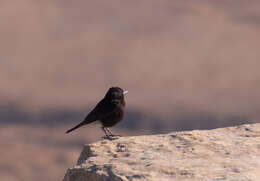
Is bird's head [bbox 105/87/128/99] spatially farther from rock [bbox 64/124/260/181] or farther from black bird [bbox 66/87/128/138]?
rock [bbox 64/124/260/181]

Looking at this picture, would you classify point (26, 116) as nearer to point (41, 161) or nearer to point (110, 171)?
point (41, 161)

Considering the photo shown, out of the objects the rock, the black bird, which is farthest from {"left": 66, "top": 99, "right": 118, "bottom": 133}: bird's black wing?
the rock

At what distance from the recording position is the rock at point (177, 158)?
6426mm

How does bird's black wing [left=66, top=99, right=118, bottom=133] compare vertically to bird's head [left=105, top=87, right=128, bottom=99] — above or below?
below

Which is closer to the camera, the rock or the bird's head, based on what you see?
the rock

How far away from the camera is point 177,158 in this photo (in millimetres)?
7000

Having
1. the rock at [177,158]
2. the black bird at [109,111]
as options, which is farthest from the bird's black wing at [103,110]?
the rock at [177,158]

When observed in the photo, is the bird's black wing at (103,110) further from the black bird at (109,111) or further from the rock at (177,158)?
the rock at (177,158)

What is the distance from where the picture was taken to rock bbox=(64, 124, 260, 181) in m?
6.43

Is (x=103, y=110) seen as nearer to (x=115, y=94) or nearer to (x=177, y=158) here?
(x=115, y=94)

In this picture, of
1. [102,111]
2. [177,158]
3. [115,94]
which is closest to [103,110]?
[102,111]

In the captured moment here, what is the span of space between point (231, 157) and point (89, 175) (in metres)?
1.68

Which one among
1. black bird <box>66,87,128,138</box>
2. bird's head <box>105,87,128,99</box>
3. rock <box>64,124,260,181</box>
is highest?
bird's head <box>105,87,128,99</box>

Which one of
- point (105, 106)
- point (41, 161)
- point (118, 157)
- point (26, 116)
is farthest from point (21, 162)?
point (118, 157)
